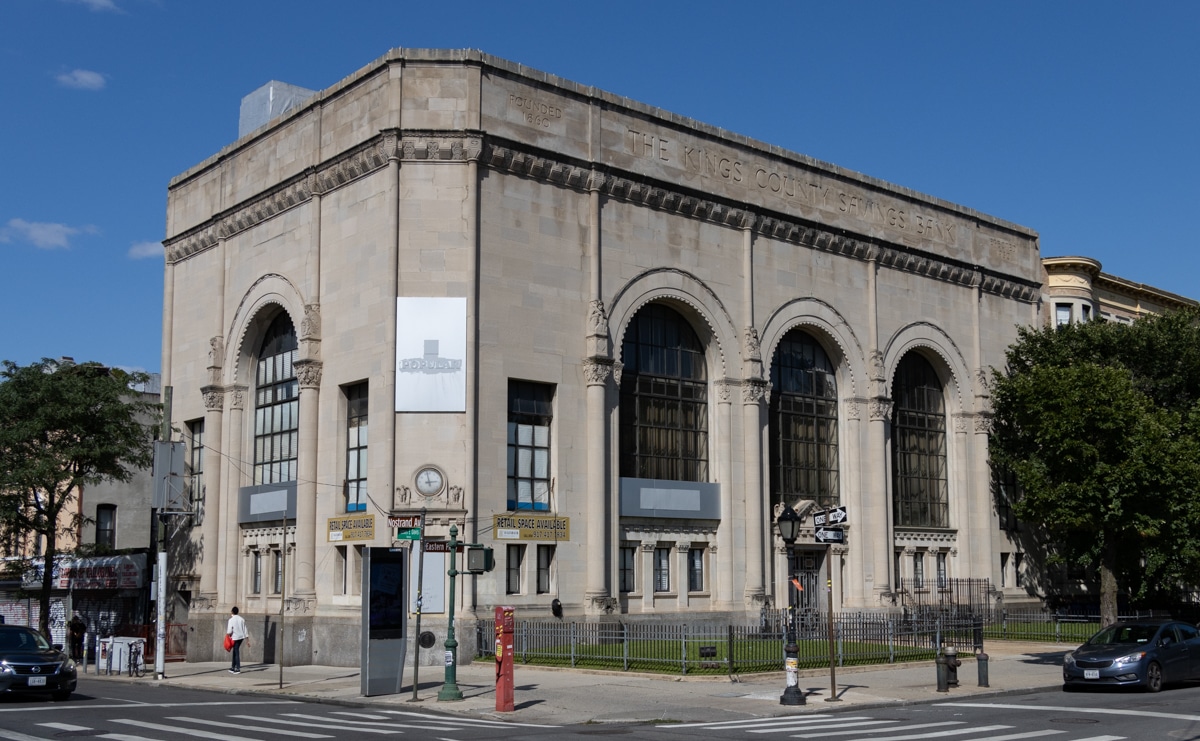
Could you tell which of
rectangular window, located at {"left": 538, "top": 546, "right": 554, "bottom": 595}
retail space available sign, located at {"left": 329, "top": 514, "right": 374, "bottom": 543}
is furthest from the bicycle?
rectangular window, located at {"left": 538, "top": 546, "right": 554, "bottom": 595}

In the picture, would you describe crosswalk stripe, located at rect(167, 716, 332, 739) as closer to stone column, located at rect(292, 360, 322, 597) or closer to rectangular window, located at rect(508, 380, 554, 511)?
stone column, located at rect(292, 360, 322, 597)

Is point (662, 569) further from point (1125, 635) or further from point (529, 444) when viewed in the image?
point (1125, 635)

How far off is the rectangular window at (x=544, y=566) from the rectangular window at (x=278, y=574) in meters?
9.11

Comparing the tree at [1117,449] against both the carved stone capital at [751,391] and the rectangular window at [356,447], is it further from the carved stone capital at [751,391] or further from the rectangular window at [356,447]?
the rectangular window at [356,447]

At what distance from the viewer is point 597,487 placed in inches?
1430

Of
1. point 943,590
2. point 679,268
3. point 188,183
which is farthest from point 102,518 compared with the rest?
point 943,590

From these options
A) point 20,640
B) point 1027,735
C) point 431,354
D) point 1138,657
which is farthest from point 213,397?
point 1027,735

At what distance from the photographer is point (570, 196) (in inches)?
1483

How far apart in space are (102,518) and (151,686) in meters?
28.7

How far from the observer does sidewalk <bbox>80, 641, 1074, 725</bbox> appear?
74.0 feet

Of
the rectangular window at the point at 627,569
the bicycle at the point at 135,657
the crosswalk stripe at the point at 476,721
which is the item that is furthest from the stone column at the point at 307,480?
the crosswalk stripe at the point at 476,721

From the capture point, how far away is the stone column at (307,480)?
3603cm

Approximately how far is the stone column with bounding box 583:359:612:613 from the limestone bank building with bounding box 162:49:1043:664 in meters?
0.09

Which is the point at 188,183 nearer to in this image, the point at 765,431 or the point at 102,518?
the point at 102,518
